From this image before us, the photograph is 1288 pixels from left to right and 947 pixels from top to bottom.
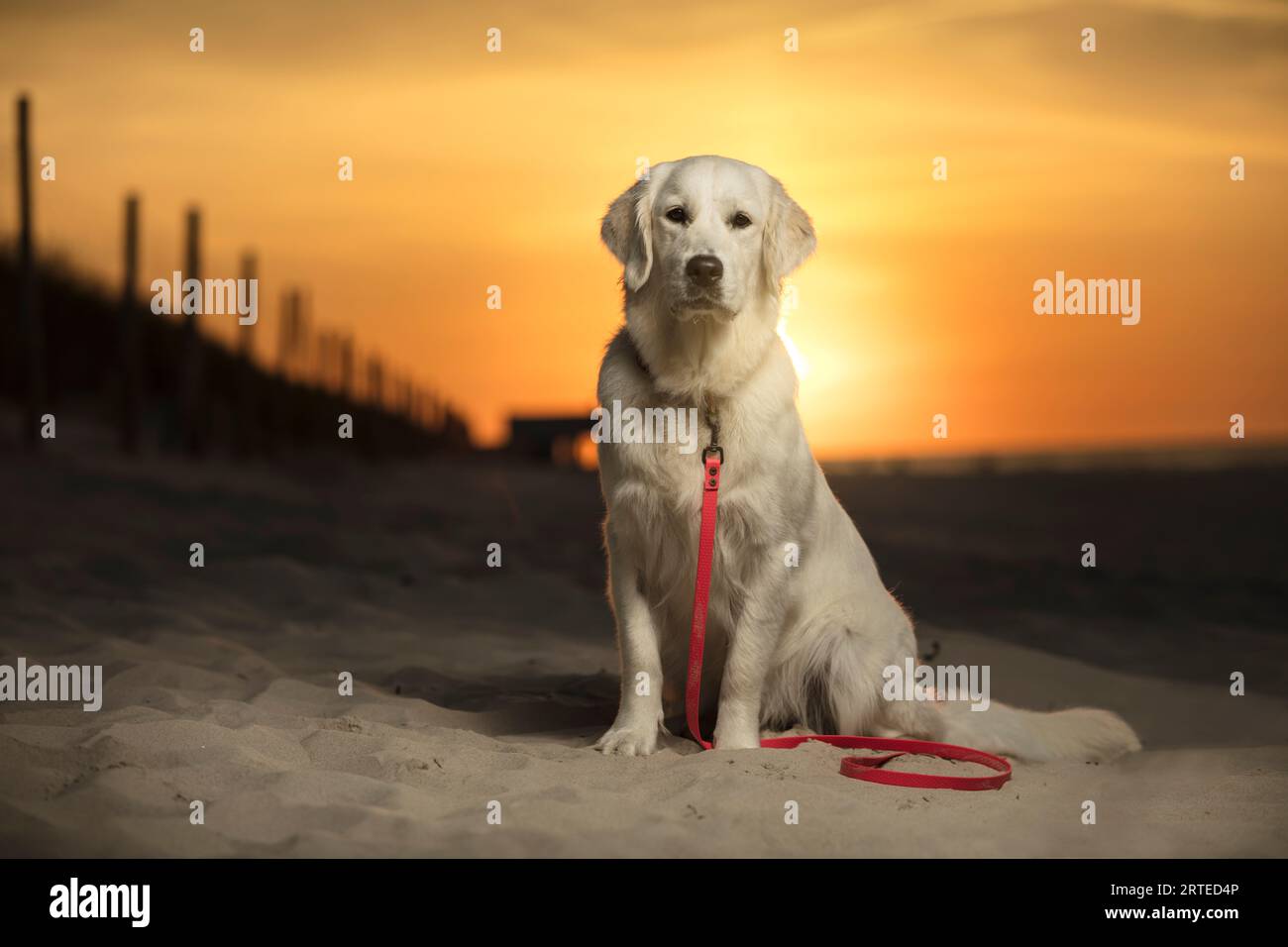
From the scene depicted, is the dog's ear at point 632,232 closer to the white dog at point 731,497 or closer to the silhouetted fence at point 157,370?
the white dog at point 731,497

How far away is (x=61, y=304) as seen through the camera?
25109mm

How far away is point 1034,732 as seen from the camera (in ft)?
16.4

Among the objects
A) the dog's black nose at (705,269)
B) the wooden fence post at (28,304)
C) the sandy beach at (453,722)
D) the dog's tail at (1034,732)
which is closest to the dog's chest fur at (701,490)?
the dog's black nose at (705,269)

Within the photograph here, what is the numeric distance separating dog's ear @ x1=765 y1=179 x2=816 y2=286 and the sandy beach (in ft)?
5.62

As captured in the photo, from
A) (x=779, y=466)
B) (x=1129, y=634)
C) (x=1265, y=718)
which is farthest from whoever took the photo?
(x=1129, y=634)

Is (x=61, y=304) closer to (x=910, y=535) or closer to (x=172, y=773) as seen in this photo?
(x=910, y=535)

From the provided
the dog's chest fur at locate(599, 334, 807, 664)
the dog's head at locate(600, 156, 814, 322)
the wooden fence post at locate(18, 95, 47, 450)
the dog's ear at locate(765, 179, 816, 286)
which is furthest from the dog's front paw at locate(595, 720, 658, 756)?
the wooden fence post at locate(18, 95, 47, 450)

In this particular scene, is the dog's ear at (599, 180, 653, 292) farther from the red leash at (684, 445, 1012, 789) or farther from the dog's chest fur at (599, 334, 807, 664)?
the red leash at (684, 445, 1012, 789)

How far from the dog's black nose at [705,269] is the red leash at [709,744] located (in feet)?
1.92

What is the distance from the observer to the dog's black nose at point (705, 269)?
4375 mm

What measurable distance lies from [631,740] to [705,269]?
1628 mm

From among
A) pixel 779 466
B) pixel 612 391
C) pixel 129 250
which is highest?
pixel 129 250

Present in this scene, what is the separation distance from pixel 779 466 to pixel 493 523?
34.2ft

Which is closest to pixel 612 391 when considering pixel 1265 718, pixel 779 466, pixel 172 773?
pixel 779 466
